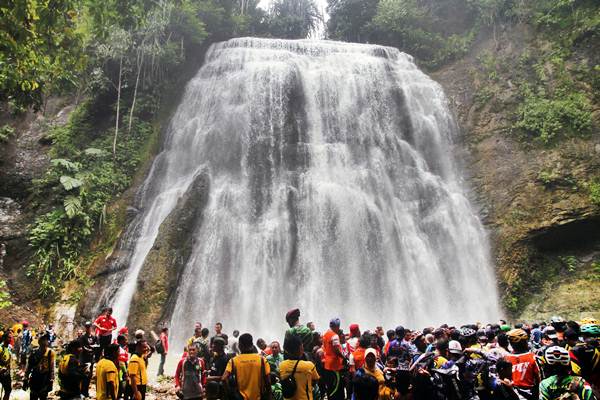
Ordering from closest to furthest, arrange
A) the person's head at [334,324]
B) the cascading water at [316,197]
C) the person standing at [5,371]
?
the person's head at [334,324] → the person standing at [5,371] → the cascading water at [316,197]

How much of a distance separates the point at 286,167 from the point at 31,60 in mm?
13448

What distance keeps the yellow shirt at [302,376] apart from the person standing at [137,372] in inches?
119

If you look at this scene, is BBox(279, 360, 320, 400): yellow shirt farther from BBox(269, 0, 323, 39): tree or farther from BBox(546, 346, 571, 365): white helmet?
BBox(269, 0, 323, 39): tree

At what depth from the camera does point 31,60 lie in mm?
8977

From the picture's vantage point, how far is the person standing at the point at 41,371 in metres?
6.55

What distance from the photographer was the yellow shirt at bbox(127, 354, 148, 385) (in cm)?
636

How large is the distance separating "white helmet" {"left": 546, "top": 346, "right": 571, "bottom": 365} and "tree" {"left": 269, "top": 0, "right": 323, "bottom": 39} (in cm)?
3690

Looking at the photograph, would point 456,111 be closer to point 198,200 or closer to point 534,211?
point 534,211

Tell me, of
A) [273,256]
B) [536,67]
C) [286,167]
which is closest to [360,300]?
[273,256]

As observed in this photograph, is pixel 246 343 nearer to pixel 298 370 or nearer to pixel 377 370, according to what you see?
pixel 298 370

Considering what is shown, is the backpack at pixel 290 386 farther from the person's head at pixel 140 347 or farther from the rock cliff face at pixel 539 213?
the rock cliff face at pixel 539 213

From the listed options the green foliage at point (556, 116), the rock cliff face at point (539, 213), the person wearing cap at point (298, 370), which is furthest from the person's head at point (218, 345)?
the green foliage at point (556, 116)

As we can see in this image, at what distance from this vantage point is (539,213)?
18203mm

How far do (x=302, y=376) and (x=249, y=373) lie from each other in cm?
A: 60
